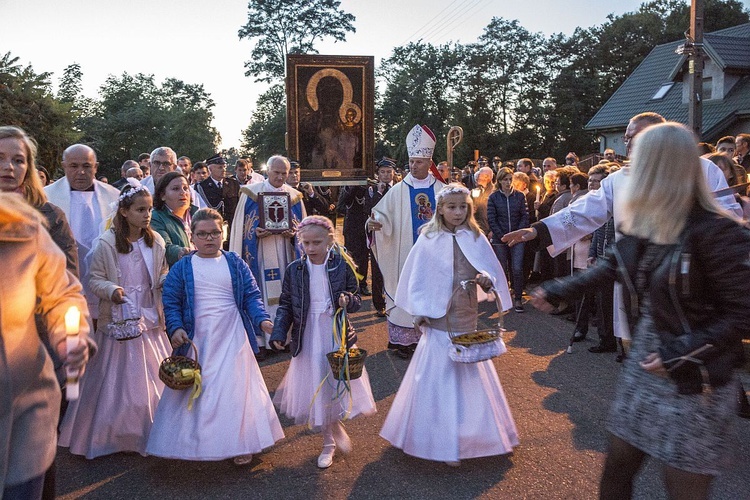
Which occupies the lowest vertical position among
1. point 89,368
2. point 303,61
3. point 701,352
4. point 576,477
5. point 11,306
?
point 576,477

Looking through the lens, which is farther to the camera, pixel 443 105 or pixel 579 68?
pixel 443 105

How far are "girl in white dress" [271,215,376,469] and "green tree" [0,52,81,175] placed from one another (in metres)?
22.2

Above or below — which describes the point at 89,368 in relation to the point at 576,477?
above

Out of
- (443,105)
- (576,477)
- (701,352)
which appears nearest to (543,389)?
(576,477)

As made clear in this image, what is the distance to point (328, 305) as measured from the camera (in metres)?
5.04

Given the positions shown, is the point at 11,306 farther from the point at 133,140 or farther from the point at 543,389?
the point at 133,140

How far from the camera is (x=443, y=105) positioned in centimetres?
5972

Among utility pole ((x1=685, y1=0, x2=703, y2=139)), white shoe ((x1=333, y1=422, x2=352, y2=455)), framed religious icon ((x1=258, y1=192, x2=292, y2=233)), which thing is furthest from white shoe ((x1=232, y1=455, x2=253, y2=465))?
utility pole ((x1=685, y1=0, x2=703, y2=139))

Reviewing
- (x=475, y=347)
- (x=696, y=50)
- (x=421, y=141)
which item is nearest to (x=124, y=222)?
(x=475, y=347)

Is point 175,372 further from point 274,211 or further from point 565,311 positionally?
point 565,311

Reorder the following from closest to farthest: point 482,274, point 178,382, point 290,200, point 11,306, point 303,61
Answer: point 11,306
point 178,382
point 482,274
point 290,200
point 303,61

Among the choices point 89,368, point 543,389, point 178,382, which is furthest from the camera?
point 543,389

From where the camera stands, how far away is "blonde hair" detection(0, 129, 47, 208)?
157 inches

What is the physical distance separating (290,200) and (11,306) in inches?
241
